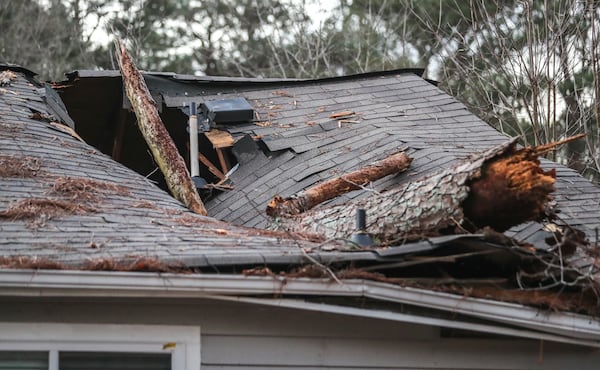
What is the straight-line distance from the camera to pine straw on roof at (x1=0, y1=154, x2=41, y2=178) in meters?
7.53

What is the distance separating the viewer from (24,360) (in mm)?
→ 5926

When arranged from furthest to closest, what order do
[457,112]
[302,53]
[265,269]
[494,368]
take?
[302,53]
[457,112]
[494,368]
[265,269]

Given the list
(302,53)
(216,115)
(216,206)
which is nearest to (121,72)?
(216,115)

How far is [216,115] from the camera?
437 inches

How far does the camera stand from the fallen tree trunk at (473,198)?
6207 millimetres

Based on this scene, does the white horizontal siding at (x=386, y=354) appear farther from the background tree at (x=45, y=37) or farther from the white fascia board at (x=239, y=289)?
the background tree at (x=45, y=37)

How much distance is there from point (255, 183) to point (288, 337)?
4150 mm

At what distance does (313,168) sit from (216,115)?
5.62 feet

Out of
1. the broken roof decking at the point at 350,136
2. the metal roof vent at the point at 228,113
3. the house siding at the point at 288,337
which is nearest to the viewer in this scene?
the house siding at the point at 288,337

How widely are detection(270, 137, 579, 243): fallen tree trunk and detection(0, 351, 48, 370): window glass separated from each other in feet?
6.97

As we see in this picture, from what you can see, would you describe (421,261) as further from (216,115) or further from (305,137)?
(216,115)

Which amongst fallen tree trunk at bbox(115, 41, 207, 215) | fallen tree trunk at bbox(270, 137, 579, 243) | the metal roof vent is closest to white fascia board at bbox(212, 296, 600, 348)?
fallen tree trunk at bbox(270, 137, 579, 243)

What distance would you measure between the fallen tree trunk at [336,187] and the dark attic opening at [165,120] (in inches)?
74.4

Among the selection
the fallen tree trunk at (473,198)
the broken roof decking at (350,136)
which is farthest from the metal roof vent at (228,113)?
the fallen tree trunk at (473,198)
